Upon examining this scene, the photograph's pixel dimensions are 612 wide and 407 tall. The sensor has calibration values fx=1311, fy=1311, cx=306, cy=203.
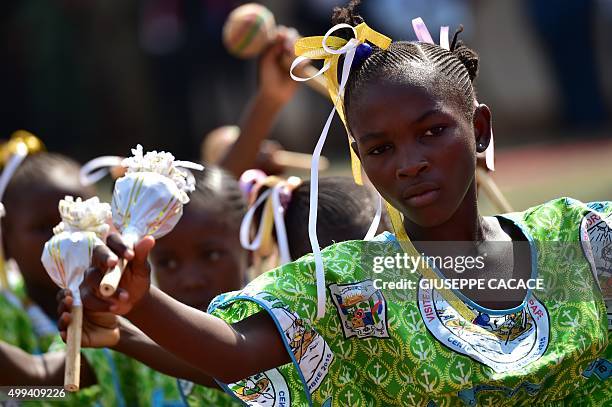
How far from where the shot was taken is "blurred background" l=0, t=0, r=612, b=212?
12781 mm

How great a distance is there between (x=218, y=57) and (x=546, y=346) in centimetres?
1050

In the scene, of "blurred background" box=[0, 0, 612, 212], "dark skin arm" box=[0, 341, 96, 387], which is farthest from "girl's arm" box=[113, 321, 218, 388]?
"blurred background" box=[0, 0, 612, 212]

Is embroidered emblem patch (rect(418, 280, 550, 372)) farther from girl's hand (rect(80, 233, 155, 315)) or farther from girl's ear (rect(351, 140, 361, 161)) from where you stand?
girl's hand (rect(80, 233, 155, 315))

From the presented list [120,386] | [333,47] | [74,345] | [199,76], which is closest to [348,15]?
[333,47]

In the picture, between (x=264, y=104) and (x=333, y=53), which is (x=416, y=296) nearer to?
(x=333, y=53)

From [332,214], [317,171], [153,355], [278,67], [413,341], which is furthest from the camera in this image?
[278,67]

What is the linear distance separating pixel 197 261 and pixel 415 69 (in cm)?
127

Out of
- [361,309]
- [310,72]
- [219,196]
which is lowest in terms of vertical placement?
[361,309]

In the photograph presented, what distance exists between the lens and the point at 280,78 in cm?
479

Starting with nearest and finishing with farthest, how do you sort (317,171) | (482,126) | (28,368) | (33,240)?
1. (317,171)
2. (482,126)
3. (28,368)
4. (33,240)

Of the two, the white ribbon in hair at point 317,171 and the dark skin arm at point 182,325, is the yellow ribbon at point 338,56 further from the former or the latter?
the dark skin arm at point 182,325

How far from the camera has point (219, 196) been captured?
13.1 ft

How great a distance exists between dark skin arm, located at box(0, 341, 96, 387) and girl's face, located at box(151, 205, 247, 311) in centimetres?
38

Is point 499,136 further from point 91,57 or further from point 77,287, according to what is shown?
point 77,287
